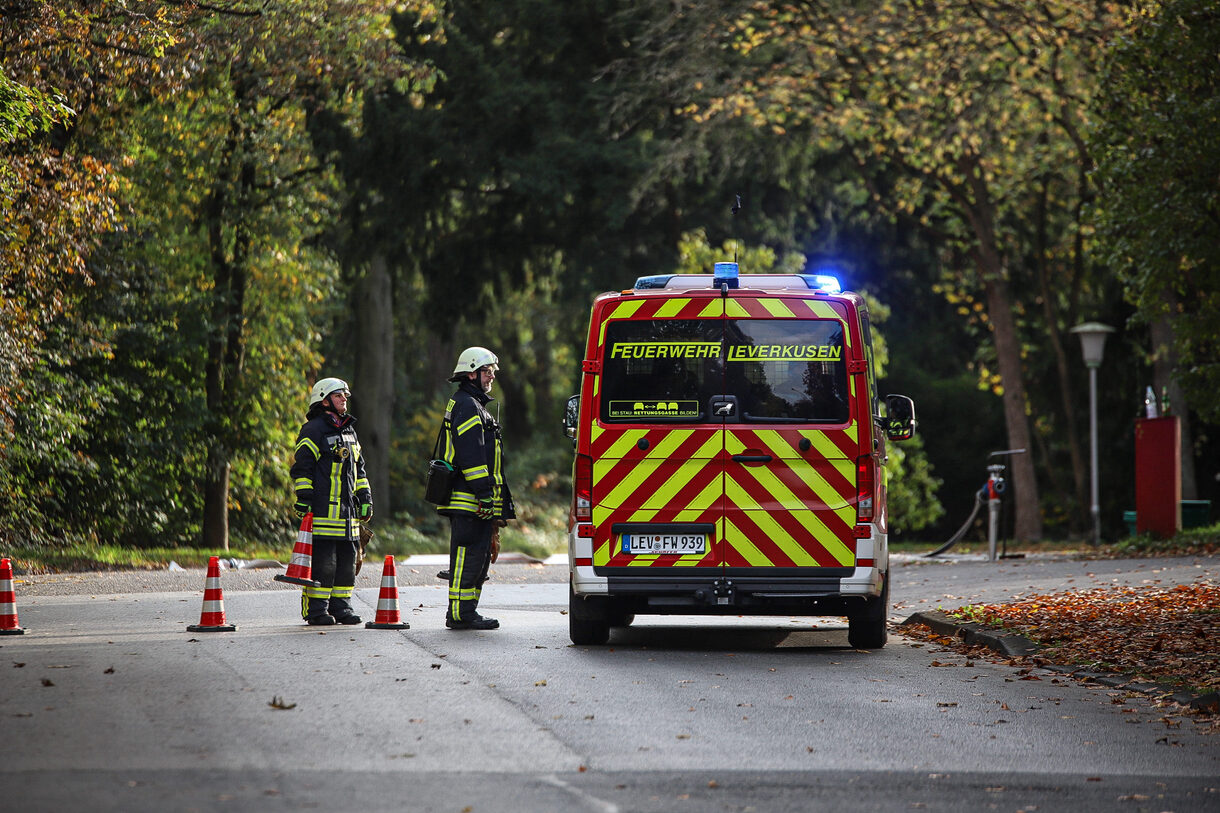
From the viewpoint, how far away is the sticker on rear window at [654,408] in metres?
11.3

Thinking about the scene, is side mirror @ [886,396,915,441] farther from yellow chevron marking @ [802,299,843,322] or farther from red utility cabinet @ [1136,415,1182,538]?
red utility cabinet @ [1136,415,1182,538]

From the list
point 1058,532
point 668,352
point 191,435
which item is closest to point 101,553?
point 191,435

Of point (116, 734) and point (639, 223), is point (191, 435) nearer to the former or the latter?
point (639, 223)

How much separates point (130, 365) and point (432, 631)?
549 inches

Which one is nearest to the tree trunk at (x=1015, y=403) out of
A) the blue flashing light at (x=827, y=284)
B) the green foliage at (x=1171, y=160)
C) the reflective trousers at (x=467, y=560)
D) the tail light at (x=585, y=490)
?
the green foliage at (x=1171, y=160)

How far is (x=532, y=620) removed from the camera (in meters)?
13.9

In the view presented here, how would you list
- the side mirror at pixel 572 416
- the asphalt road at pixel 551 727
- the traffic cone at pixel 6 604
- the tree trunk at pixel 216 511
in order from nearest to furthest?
the asphalt road at pixel 551 727, the traffic cone at pixel 6 604, the side mirror at pixel 572 416, the tree trunk at pixel 216 511

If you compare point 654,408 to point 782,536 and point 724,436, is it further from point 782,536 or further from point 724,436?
point 782,536

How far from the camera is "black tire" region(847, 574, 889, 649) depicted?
11.6 metres

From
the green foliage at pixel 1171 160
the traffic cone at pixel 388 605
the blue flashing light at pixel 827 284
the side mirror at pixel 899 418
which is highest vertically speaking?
the green foliage at pixel 1171 160

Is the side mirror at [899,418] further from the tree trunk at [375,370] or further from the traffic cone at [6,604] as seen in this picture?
the tree trunk at [375,370]

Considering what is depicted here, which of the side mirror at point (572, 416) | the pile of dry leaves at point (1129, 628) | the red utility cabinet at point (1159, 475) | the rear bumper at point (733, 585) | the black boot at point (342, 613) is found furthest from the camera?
the red utility cabinet at point (1159, 475)

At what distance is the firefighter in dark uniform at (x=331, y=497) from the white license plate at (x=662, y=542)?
265 centimetres

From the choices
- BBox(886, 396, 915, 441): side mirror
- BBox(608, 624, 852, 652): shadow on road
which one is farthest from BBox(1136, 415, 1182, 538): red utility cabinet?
BBox(886, 396, 915, 441): side mirror
